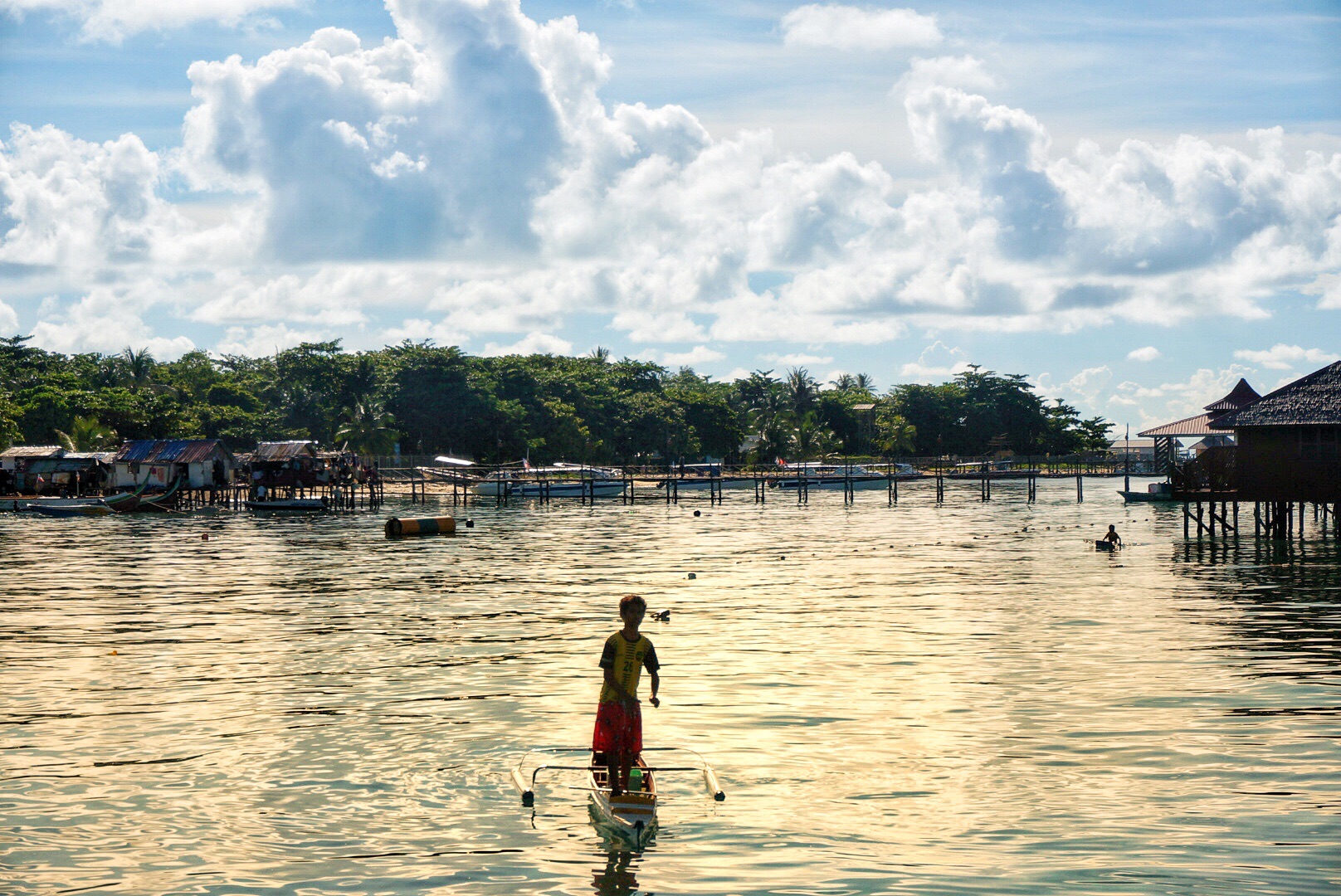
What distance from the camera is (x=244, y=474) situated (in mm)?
104625

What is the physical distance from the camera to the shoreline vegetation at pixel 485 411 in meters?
113

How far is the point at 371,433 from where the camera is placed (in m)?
127

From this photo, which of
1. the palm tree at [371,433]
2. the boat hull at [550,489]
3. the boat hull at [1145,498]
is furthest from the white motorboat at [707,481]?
the boat hull at [1145,498]

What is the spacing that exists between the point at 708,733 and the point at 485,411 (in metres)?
111

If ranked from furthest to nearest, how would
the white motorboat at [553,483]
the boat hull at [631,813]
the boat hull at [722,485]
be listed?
1. the boat hull at [722,485]
2. the white motorboat at [553,483]
3. the boat hull at [631,813]

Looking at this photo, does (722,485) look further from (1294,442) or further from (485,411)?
(1294,442)

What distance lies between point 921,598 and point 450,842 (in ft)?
84.8

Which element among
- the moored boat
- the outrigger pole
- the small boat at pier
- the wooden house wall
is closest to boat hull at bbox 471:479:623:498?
the moored boat

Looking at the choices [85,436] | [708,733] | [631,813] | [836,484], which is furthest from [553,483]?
[631,813]

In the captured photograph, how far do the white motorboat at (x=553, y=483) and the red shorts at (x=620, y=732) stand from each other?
91.4 metres

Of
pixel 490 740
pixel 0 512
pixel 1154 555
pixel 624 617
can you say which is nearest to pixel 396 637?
pixel 490 740

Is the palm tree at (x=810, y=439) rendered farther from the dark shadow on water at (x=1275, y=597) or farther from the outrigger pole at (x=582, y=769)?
the outrigger pole at (x=582, y=769)

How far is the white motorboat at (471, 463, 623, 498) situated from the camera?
110875 millimetres

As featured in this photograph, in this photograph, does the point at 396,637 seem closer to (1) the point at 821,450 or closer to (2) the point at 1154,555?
A: (2) the point at 1154,555
